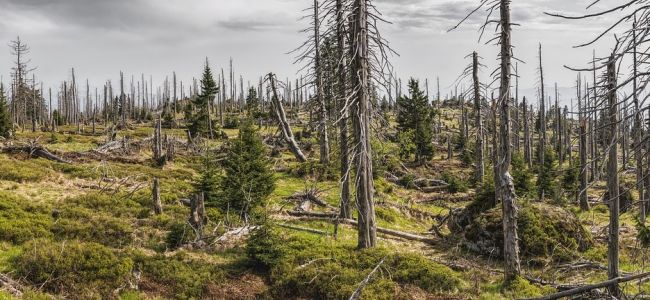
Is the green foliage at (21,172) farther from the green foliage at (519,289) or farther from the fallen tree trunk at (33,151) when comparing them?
the green foliage at (519,289)

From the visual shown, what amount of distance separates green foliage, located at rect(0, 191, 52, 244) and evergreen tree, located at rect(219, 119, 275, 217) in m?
6.10

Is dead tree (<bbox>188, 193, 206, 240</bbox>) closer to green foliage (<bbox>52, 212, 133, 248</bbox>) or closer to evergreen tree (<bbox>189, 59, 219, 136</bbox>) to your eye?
green foliage (<bbox>52, 212, 133, 248</bbox>)

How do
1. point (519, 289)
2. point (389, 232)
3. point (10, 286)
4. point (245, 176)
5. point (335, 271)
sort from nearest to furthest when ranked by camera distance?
point (10, 286), point (519, 289), point (335, 271), point (245, 176), point (389, 232)

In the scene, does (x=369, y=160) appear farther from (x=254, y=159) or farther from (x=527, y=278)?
(x=254, y=159)

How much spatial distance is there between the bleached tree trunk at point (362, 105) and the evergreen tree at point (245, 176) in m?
5.90

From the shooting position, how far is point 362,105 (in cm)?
1269

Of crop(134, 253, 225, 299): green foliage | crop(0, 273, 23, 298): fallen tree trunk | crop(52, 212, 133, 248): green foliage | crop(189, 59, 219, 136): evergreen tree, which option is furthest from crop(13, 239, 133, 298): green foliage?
crop(189, 59, 219, 136): evergreen tree

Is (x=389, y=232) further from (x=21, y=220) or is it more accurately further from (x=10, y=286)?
(x=21, y=220)

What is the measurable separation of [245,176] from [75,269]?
7.96m

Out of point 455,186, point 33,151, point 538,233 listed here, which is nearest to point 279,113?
point 455,186

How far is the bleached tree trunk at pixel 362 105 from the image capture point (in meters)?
12.4

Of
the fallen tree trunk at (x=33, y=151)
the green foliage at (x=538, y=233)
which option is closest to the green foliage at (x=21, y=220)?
the fallen tree trunk at (x=33, y=151)

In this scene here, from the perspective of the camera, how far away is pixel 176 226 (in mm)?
14461

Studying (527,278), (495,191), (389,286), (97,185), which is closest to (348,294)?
(389,286)
